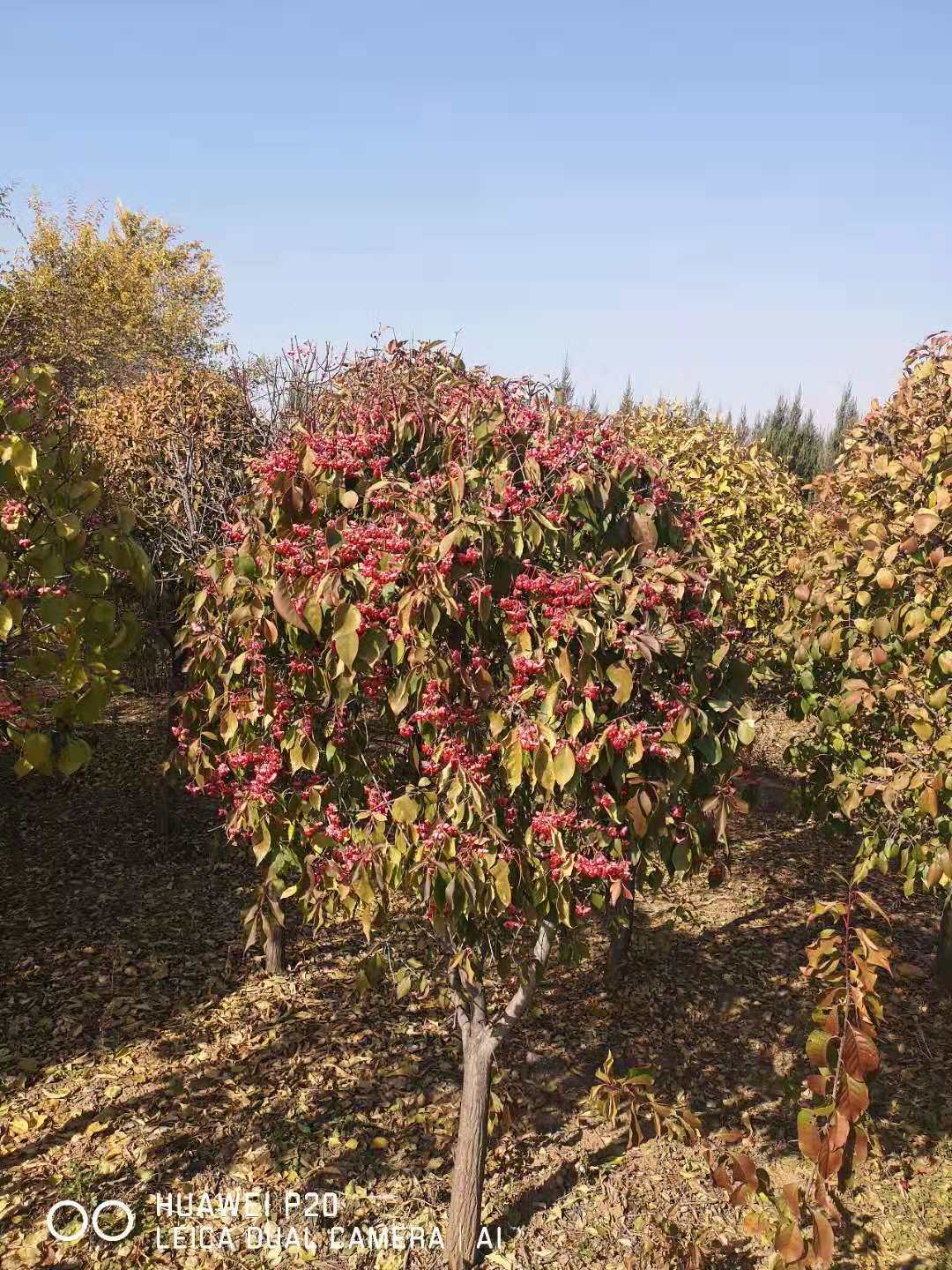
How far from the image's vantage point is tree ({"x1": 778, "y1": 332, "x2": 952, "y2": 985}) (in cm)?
511

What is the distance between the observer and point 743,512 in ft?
32.5

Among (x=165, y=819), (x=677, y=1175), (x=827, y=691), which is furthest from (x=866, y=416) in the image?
(x=165, y=819)

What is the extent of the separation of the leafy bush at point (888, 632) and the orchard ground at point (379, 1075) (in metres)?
1.39

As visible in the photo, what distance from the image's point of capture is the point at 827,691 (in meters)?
7.12

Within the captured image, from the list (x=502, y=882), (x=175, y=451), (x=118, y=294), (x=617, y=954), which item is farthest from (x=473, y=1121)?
(x=118, y=294)

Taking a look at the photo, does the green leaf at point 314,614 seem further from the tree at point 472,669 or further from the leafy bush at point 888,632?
the leafy bush at point 888,632

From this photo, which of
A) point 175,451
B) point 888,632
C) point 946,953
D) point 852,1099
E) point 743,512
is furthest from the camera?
point 743,512

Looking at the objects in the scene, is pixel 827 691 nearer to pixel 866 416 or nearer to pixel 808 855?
pixel 866 416

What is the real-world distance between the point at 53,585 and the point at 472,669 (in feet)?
5.89

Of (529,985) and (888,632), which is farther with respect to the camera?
(888,632)

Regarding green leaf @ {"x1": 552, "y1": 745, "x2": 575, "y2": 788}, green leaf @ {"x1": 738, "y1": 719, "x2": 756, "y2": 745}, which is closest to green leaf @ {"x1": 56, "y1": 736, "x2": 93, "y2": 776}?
green leaf @ {"x1": 552, "y1": 745, "x2": 575, "y2": 788}

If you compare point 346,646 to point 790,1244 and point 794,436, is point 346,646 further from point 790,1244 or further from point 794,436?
point 794,436

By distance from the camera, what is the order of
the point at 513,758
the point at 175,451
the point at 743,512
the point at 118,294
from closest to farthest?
the point at 513,758 < the point at 175,451 < the point at 743,512 < the point at 118,294

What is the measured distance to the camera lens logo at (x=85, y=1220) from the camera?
4668 mm
